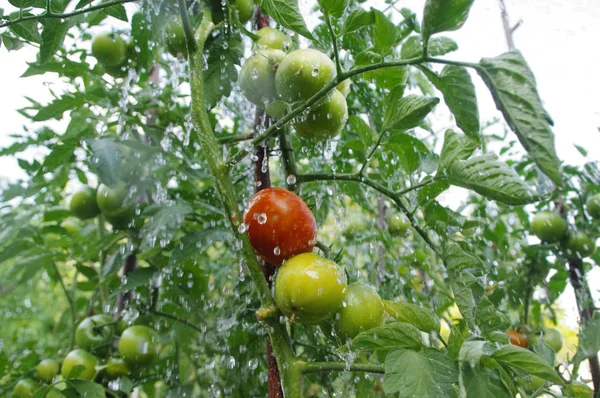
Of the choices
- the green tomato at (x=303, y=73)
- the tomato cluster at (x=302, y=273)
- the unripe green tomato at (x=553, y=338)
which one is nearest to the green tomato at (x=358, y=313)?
the tomato cluster at (x=302, y=273)

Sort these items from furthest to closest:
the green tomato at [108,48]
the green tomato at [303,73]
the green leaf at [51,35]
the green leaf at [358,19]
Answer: the green tomato at [108,48] < the green leaf at [51,35] < the green tomato at [303,73] < the green leaf at [358,19]

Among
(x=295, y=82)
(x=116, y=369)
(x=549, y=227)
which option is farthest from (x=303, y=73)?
(x=549, y=227)

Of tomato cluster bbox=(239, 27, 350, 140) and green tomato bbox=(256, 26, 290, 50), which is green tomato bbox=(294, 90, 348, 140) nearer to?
tomato cluster bbox=(239, 27, 350, 140)

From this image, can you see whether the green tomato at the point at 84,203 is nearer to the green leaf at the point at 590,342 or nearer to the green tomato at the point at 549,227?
the green leaf at the point at 590,342

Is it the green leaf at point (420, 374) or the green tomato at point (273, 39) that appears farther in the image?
the green tomato at point (273, 39)

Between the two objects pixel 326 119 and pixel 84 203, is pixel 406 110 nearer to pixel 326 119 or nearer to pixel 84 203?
pixel 326 119

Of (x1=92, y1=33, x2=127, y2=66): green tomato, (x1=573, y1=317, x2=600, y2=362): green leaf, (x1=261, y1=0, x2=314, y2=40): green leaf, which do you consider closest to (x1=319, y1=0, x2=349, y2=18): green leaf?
(x1=261, y1=0, x2=314, y2=40): green leaf

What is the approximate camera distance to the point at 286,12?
26.2 inches

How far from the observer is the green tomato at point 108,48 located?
1.39 meters

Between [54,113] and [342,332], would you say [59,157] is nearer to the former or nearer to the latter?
[54,113]

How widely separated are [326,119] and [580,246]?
1258 millimetres

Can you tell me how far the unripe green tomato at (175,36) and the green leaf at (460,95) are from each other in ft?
2.11

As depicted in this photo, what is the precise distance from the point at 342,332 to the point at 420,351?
223 millimetres

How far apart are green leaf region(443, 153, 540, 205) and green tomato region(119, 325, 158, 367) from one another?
0.91 m
